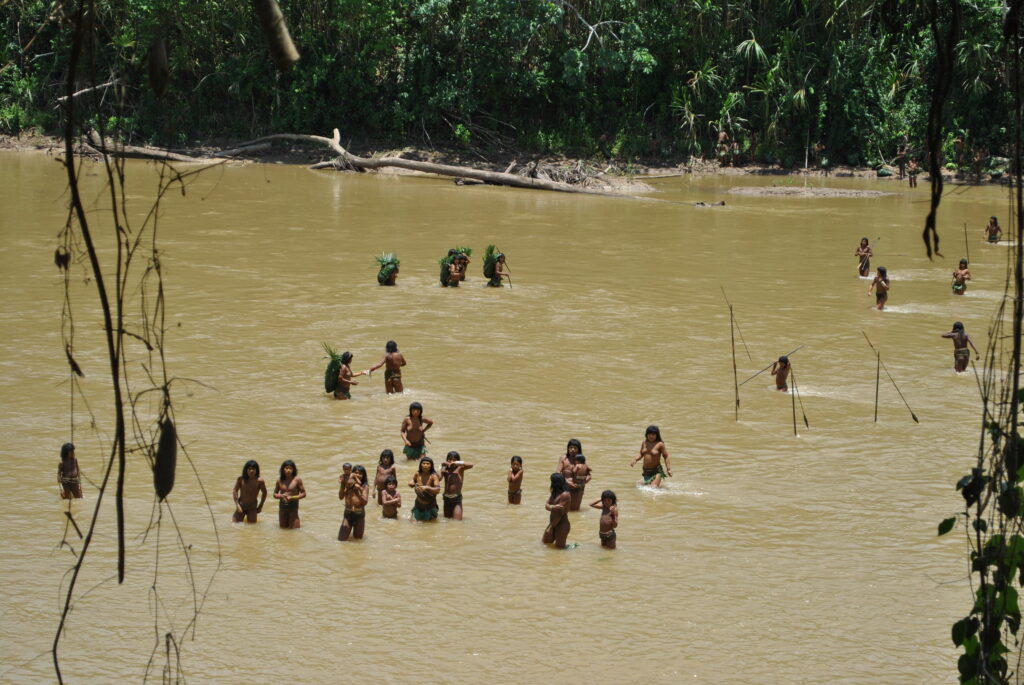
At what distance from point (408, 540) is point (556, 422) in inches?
149

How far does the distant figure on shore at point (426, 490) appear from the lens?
1067cm

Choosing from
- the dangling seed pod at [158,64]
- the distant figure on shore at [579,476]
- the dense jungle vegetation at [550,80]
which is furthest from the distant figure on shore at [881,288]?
the dense jungle vegetation at [550,80]

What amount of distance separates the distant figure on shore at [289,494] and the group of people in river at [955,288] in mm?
6707

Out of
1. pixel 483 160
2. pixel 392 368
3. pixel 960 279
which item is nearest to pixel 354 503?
pixel 392 368

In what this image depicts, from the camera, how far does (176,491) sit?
37.2ft

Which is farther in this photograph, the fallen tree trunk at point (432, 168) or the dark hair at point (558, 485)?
the fallen tree trunk at point (432, 168)

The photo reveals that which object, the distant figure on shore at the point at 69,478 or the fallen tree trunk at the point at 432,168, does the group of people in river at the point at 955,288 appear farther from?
the fallen tree trunk at the point at 432,168

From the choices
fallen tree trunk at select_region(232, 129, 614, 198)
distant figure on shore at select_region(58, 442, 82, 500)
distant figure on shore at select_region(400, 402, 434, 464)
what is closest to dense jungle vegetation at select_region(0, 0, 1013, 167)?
fallen tree trunk at select_region(232, 129, 614, 198)

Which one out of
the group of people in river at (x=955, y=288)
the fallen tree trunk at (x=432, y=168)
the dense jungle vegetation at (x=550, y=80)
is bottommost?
the group of people in river at (x=955, y=288)

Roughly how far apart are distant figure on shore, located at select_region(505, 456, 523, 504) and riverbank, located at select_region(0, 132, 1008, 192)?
27144 millimetres

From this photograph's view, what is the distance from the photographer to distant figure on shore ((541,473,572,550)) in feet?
33.1

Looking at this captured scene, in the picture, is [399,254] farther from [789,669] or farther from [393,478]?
[789,669]

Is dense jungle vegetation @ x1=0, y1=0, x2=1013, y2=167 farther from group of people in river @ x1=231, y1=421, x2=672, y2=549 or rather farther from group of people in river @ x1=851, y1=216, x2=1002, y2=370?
group of people in river @ x1=231, y1=421, x2=672, y2=549

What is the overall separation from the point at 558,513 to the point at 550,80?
31357 mm
